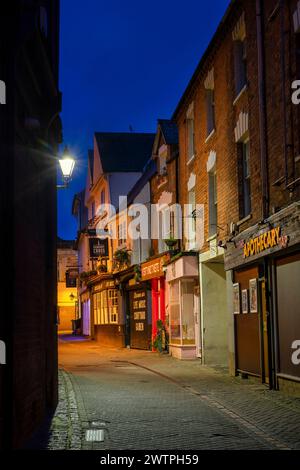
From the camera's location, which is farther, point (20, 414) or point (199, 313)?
point (199, 313)

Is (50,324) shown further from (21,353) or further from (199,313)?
(199,313)

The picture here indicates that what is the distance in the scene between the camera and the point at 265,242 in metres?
14.2

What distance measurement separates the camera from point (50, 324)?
1141cm

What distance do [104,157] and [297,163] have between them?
27680 mm

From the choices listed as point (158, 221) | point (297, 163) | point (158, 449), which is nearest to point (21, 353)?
point (158, 449)

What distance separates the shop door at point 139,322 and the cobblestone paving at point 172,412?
991 cm

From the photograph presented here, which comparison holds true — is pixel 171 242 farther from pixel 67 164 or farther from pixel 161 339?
A: pixel 67 164

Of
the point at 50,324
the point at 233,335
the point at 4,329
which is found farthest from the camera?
the point at 233,335

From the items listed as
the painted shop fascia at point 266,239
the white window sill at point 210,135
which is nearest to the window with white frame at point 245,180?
the painted shop fascia at point 266,239

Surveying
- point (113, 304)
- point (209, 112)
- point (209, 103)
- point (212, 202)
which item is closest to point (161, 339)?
point (212, 202)

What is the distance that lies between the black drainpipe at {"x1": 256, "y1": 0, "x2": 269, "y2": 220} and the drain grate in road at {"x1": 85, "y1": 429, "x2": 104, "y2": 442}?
6570mm

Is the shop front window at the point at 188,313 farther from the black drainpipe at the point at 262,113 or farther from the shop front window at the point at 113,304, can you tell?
the shop front window at the point at 113,304

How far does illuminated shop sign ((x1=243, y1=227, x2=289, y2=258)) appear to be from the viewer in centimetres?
1327

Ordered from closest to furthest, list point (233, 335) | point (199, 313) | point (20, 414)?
1. point (20, 414)
2. point (233, 335)
3. point (199, 313)
